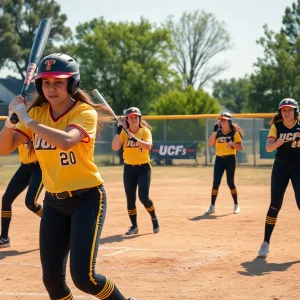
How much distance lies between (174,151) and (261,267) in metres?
24.1

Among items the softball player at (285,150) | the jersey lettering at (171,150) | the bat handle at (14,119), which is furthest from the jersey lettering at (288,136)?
the jersey lettering at (171,150)

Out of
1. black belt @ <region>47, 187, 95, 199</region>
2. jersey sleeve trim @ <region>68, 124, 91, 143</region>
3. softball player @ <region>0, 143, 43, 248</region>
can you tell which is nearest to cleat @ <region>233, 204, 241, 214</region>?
softball player @ <region>0, 143, 43, 248</region>

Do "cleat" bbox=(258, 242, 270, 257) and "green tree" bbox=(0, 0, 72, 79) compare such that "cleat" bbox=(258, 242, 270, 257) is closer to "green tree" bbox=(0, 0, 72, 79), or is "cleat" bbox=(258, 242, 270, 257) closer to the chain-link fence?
the chain-link fence

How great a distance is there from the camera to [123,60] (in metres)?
55.9

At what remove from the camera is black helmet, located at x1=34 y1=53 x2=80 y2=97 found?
5.32 metres

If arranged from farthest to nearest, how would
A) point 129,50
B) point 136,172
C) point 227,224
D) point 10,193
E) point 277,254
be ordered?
point 129,50 < point 227,224 < point 136,172 < point 10,193 < point 277,254

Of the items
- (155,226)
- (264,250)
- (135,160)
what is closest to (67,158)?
(264,250)

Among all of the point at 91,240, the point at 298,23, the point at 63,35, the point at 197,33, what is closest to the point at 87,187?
the point at 91,240

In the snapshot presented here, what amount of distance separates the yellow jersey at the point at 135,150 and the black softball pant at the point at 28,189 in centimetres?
187

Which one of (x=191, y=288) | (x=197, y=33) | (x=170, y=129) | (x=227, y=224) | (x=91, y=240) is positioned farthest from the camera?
(x=197, y=33)

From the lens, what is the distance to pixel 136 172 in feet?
38.4

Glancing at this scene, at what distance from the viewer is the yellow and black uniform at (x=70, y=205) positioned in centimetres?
539

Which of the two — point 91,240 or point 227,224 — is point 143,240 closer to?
point 227,224

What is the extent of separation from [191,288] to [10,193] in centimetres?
403
